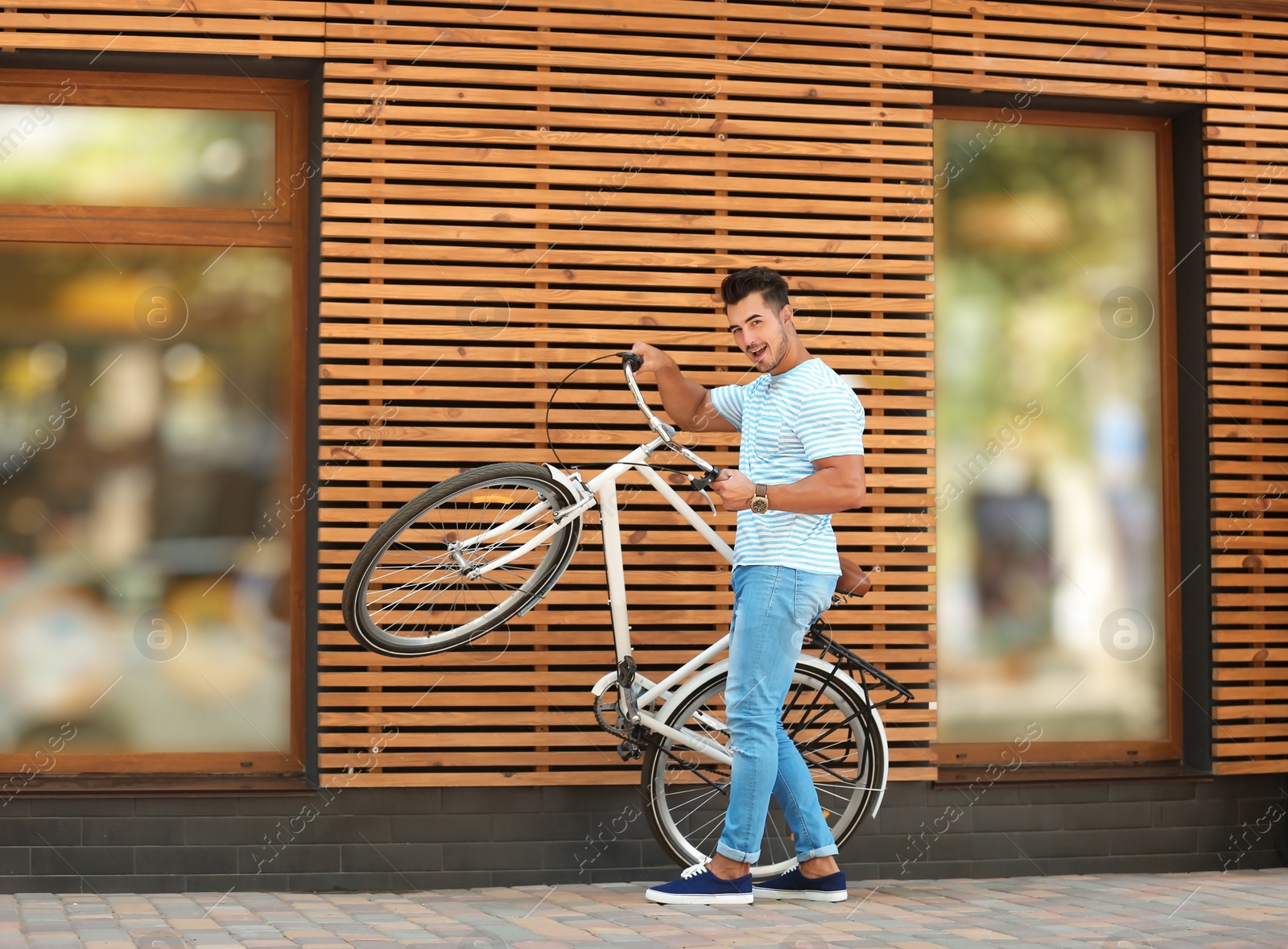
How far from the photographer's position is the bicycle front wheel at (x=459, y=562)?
4.84 m

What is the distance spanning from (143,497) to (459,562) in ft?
6.64

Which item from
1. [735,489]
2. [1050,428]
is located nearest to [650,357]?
A: [735,489]

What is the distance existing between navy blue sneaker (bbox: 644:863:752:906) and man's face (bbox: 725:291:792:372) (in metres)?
1.91

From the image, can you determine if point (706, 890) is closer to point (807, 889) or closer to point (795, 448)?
point (807, 889)

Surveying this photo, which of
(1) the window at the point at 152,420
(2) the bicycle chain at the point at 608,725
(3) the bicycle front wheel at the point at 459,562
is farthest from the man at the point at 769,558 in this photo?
(1) the window at the point at 152,420

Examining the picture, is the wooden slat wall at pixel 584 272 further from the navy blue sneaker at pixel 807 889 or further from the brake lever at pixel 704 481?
the brake lever at pixel 704 481

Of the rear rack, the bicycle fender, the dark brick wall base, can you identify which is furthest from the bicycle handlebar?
the dark brick wall base

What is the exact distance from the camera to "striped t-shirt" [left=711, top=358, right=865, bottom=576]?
493cm

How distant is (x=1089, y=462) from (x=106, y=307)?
15.6 feet

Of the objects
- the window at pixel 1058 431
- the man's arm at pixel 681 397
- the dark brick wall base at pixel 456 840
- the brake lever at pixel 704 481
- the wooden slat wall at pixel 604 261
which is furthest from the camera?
the window at pixel 1058 431

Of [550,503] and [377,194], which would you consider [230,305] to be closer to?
[377,194]

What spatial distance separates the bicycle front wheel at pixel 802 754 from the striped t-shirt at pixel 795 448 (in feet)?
2.27

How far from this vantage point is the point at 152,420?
20.3ft

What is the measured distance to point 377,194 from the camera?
19.7ft
